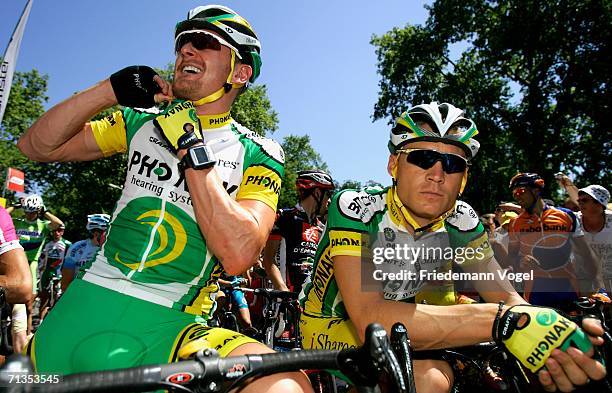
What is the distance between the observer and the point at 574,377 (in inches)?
65.4

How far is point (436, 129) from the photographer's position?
113 inches

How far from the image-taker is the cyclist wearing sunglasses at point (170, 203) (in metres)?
2.06

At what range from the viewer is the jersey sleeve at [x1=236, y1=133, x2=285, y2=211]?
242 centimetres

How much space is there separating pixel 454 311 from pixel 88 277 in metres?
1.79

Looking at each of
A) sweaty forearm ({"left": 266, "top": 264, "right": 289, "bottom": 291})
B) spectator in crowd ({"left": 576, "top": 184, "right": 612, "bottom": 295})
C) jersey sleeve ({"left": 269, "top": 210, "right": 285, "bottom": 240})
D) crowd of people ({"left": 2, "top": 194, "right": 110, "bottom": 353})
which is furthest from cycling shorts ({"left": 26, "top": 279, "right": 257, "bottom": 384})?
crowd of people ({"left": 2, "top": 194, "right": 110, "bottom": 353})

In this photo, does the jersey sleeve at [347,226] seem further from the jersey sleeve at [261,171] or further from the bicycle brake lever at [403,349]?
the bicycle brake lever at [403,349]

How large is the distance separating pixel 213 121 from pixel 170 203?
583mm

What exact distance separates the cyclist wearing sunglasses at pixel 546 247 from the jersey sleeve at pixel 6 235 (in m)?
6.30

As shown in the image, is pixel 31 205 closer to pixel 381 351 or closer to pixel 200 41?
pixel 200 41

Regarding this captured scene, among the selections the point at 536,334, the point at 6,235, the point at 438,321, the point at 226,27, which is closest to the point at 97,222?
the point at 6,235

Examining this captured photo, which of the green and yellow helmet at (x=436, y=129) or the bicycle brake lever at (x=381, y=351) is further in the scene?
the green and yellow helmet at (x=436, y=129)

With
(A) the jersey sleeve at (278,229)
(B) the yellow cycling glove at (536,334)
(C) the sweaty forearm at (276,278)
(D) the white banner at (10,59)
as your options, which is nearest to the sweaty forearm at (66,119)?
(B) the yellow cycling glove at (536,334)

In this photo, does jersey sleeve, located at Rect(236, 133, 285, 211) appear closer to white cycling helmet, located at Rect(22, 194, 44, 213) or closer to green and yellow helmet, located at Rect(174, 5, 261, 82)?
green and yellow helmet, located at Rect(174, 5, 261, 82)

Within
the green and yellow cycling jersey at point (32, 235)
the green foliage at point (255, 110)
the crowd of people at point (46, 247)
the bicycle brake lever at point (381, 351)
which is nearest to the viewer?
the bicycle brake lever at point (381, 351)
